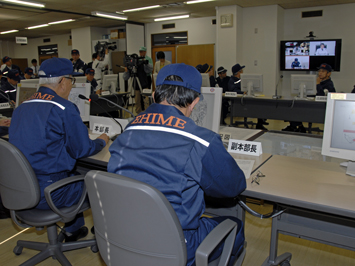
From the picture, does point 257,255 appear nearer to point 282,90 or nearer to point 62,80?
point 62,80

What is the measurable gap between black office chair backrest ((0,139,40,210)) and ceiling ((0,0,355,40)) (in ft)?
17.7

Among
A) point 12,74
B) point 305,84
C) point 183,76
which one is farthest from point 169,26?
point 183,76

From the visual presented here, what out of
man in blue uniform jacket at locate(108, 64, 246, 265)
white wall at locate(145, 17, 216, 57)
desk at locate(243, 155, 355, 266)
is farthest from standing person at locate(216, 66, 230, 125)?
man in blue uniform jacket at locate(108, 64, 246, 265)

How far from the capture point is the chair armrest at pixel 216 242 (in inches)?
36.4

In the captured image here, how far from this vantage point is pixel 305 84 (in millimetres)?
→ 4422

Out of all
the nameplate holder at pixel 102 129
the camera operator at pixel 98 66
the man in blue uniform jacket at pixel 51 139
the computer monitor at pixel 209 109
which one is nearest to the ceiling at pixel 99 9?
the camera operator at pixel 98 66

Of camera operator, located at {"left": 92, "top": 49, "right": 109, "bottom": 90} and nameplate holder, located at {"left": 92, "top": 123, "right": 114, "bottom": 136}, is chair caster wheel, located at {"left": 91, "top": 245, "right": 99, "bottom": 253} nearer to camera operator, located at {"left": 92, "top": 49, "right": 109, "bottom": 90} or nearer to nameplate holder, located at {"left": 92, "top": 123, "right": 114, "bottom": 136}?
nameplate holder, located at {"left": 92, "top": 123, "right": 114, "bottom": 136}

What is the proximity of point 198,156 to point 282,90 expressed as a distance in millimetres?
7265

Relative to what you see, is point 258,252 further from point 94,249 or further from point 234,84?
point 234,84

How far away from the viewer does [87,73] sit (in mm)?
5332

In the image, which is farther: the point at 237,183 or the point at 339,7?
the point at 339,7

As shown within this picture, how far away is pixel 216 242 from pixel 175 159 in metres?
0.30

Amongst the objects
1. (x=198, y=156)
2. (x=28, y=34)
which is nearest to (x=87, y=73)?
(x=198, y=156)

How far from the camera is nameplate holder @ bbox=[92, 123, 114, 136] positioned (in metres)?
2.38
